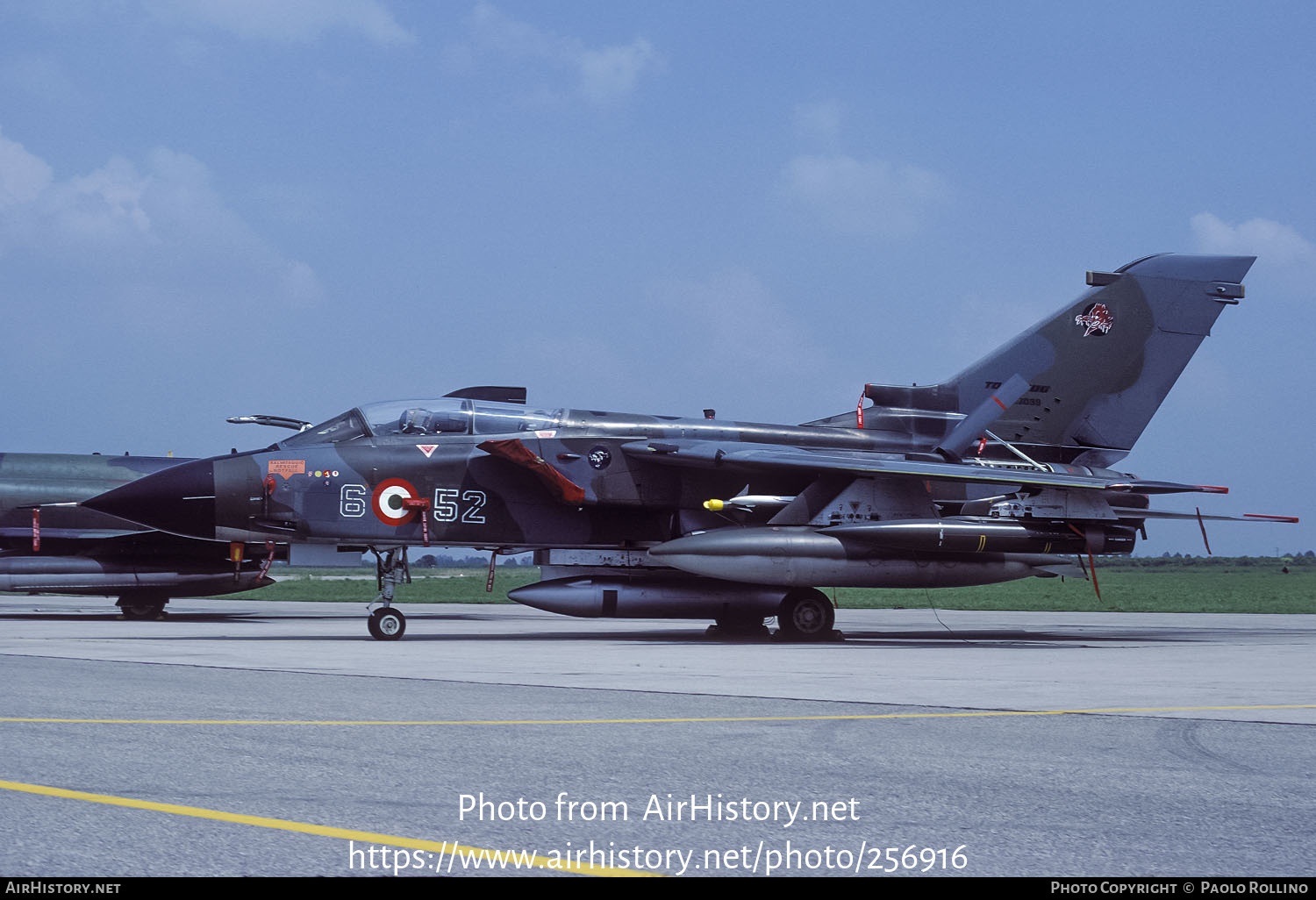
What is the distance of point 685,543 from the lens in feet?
55.1

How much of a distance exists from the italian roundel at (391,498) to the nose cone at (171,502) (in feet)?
6.78

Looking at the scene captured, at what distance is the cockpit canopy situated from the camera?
57.4ft

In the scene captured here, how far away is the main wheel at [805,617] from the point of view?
18438mm

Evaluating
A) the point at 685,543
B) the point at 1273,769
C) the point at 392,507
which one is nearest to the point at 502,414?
the point at 392,507

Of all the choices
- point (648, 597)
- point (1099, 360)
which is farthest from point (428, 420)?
point (1099, 360)

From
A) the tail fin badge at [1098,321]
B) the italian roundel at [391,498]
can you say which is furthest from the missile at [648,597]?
the tail fin badge at [1098,321]

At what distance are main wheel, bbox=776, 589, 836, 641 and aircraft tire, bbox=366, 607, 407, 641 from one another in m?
5.30

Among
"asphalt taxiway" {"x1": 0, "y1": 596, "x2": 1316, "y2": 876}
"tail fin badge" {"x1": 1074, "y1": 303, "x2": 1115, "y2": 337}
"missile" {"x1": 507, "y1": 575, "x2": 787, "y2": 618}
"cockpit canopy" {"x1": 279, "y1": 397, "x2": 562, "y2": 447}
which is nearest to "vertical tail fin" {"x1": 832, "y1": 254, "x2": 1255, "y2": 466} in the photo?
"tail fin badge" {"x1": 1074, "y1": 303, "x2": 1115, "y2": 337}

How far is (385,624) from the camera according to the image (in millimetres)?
17438

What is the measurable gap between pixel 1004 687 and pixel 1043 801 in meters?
5.59

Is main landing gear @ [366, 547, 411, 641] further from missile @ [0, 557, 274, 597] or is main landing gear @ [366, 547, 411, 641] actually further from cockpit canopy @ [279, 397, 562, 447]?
missile @ [0, 557, 274, 597]

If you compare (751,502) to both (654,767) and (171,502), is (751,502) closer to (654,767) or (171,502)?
(171,502)

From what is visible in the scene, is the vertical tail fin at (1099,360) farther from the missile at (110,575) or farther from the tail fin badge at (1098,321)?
the missile at (110,575)
